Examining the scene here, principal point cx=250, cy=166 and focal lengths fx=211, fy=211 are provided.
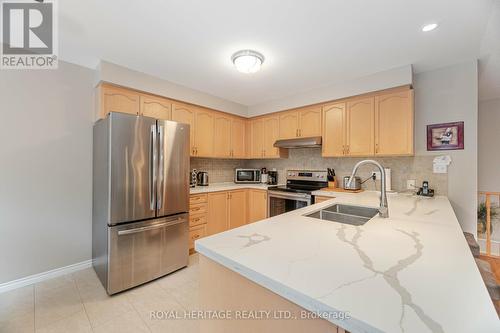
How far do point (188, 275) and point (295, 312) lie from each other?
82.3 inches

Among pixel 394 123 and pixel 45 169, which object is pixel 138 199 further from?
pixel 394 123

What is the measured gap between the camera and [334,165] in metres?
3.33

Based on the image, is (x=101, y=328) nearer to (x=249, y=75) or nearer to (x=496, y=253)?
(x=249, y=75)

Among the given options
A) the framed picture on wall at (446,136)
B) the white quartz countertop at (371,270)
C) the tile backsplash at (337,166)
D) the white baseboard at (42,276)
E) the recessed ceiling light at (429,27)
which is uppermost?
the recessed ceiling light at (429,27)

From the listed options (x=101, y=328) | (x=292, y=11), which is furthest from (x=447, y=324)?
(x=101, y=328)

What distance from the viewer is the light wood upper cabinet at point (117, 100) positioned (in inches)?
94.2

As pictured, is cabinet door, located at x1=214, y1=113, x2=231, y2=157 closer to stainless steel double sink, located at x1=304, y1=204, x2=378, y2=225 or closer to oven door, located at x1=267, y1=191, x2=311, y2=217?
oven door, located at x1=267, y1=191, x2=311, y2=217

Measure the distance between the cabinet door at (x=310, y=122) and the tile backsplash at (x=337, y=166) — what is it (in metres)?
0.40

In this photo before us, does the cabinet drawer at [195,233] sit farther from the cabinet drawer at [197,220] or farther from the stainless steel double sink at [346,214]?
the stainless steel double sink at [346,214]

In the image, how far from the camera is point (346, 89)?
2859 millimetres

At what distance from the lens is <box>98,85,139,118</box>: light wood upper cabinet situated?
2393 millimetres

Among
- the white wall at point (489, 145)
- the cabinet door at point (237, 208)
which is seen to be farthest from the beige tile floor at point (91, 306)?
the white wall at point (489, 145)

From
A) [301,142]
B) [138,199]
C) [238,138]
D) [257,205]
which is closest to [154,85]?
[138,199]

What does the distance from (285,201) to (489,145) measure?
3.65 metres
